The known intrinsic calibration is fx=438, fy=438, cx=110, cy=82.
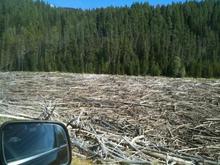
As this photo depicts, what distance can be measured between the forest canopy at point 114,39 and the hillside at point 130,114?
66.7 metres

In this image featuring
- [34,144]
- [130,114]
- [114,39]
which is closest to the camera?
[34,144]

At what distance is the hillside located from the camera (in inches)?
241

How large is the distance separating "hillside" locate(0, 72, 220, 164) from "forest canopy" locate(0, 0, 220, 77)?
66.7 m

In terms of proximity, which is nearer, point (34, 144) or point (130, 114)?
point (34, 144)

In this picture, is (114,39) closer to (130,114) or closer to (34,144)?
(130,114)

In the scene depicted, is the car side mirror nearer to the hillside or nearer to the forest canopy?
the hillside

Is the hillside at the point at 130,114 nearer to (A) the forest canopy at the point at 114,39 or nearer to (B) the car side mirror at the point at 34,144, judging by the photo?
(B) the car side mirror at the point at 34,144

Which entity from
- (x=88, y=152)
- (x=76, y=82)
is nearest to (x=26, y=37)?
(x=76, y=82)

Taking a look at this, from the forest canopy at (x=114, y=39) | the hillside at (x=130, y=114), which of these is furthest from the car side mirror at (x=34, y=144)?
the forest canopy at (x=114, y=39)

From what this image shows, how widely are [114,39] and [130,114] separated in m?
102

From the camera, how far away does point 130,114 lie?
8.34 m

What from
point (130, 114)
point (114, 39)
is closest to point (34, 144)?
point (130, 114)

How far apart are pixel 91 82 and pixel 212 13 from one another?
4658 inches

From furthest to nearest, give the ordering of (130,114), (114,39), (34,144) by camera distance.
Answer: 1. (114,39)
2. (130,114)
3. (34,144)
